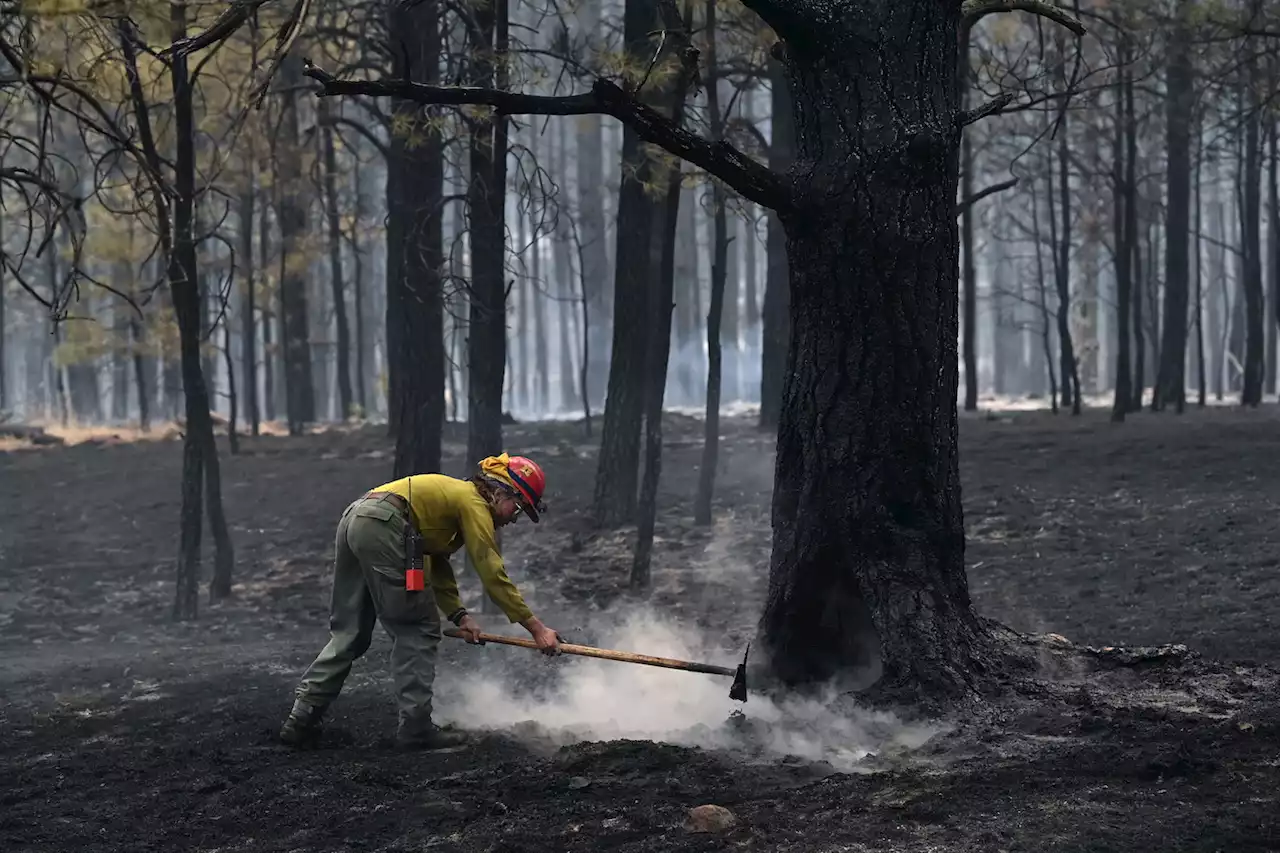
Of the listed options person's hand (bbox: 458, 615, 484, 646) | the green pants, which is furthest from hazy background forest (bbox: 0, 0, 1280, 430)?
person's hand (bbox: 458, 615, 484, 646)

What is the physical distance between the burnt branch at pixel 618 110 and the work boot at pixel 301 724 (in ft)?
9.82

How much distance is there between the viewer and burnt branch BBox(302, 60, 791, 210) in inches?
220

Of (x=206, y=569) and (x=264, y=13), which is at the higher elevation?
(x=264, y=13)

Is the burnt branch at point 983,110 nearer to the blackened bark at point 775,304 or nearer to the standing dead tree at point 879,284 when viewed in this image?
the standing dead tree at point 879,284

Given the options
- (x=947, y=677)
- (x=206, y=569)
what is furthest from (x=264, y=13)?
(x=947, y=677)

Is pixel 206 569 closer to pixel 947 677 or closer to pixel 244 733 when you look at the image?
pixel 244 733

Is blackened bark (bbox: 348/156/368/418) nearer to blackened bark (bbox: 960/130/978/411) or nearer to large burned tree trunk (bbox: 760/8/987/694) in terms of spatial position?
blackened bark (bbox: 960/130/978/411)

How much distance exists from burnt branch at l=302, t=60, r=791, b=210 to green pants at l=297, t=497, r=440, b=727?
6.60 ft

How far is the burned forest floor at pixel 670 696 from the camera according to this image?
173 inches

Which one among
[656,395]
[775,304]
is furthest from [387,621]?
[775,304]

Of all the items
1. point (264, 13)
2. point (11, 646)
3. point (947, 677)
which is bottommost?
point (11, 646)

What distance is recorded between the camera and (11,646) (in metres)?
10.5

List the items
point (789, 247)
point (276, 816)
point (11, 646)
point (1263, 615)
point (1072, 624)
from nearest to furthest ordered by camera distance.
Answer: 1. point (276, 816)
2. point (789, 247)
3. point (1263, 615)
4. point (1072, 624)
5. point (11, 646)

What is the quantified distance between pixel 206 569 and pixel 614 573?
15.9 ft
